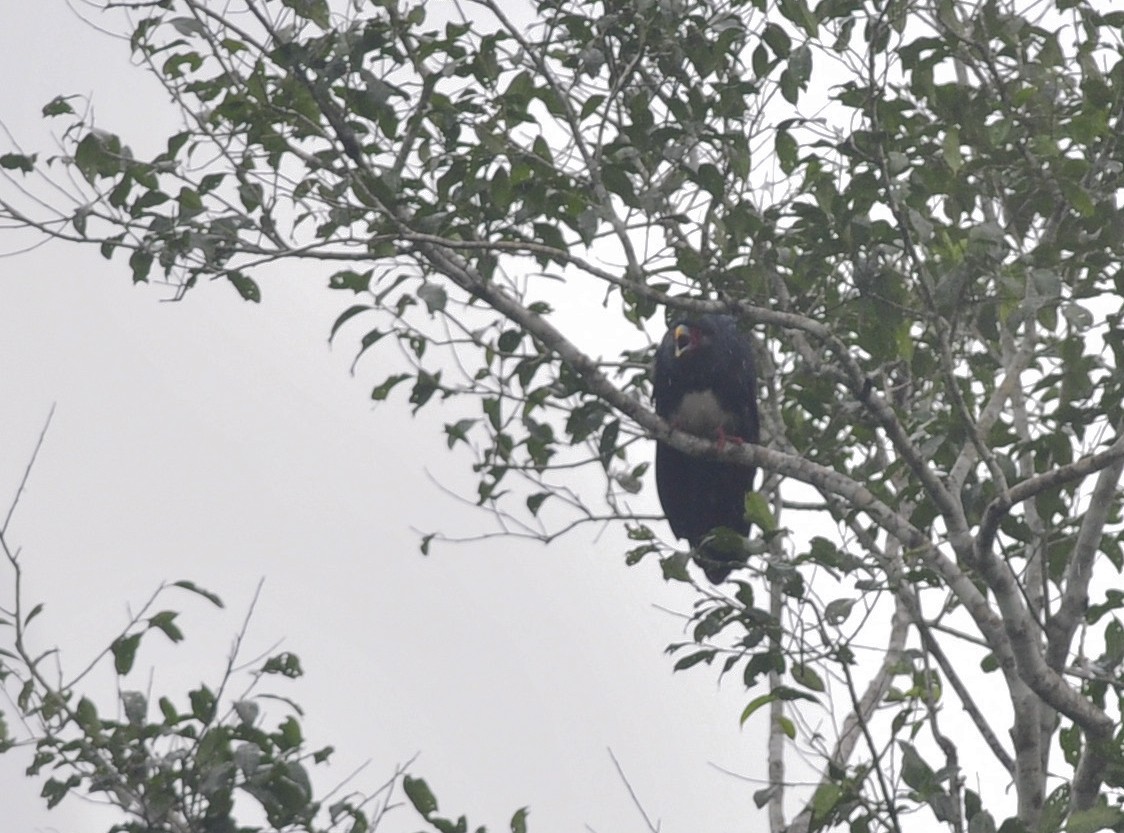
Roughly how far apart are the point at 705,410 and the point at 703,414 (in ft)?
0.06

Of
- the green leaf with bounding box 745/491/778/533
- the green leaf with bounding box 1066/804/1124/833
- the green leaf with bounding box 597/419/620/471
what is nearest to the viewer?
the green leaf with bounding box 1066/804/1124/833

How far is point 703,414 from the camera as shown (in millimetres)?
5664

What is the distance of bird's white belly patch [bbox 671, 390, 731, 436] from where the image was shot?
566 cm

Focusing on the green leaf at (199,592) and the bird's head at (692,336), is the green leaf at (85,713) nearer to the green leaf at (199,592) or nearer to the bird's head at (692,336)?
the green leaf at (199,592)

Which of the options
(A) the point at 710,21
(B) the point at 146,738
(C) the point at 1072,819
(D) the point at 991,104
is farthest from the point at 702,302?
(B) the point at 146,738

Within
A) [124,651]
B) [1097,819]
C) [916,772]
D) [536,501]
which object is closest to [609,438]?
[536,501]

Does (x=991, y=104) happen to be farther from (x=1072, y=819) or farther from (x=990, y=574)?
(x=1072, y=819)

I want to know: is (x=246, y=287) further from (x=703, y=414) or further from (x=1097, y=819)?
(x=1097, y=819)

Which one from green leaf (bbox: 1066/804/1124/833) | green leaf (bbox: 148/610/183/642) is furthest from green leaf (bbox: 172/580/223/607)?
green leaf (bbox: 1066/804/1124/833)

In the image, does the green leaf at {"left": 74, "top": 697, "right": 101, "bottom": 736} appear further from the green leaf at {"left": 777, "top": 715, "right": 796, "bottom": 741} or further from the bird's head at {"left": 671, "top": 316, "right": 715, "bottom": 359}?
the bird's head at {"left": 671, "top": 316, "right": 715, "bottom": 359}

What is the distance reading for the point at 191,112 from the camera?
171 inches

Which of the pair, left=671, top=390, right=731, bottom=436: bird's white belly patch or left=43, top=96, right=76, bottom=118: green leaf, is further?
left=671, top=390, right=731, bottom=436: bird's white belly patch

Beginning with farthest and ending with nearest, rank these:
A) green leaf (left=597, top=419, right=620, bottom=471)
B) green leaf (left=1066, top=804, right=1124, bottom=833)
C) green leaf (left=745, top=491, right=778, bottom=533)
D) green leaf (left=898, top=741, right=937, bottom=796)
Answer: green leaf (left=597, top=419, right=620, bottom=471)
green leaf (left=745, top=491, right=778, bottom=533)
green leaf (left=898, top=741, right=937, bottom=796)
green leaf (left=1066, top=804, right=1124, bottom=833)

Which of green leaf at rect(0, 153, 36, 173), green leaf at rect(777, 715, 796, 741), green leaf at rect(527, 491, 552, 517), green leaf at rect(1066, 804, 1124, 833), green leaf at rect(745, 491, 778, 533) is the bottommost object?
green leaf at rect(1066, 804, 1124, 833)
